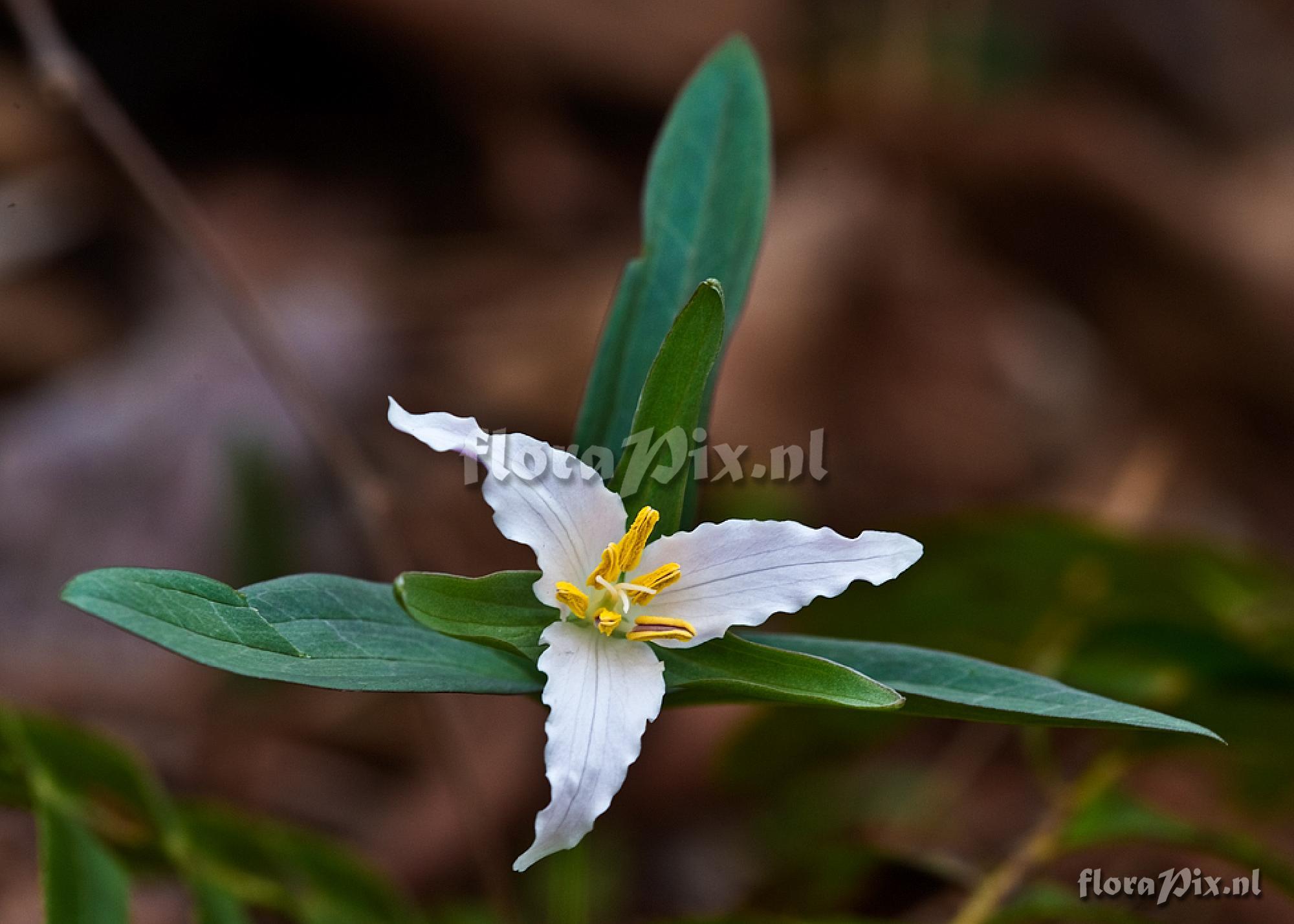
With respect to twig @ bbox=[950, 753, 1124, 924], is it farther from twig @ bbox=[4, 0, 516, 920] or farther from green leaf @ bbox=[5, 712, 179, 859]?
green leaf @ bbox=[5, 712, 179, 859]

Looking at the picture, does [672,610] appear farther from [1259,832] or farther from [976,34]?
[976,34]

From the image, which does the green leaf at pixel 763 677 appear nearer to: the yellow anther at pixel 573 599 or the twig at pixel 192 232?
the yellow anther at pixel 573 599

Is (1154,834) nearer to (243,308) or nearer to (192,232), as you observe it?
(243,308)

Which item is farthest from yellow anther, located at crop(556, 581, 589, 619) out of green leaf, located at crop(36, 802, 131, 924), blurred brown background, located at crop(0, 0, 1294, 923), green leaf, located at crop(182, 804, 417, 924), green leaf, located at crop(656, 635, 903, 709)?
blurred brown background, located at crop(0, 0, 1294, 923)

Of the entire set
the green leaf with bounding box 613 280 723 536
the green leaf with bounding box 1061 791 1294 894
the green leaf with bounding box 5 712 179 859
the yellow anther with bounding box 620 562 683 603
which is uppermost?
the green leaf with bounding box 613 280 723 536

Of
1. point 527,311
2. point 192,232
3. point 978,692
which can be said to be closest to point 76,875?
point 978,692

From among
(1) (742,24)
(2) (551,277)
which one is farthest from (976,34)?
(2) (551,277)

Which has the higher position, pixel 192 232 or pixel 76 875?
pixel 192 232
